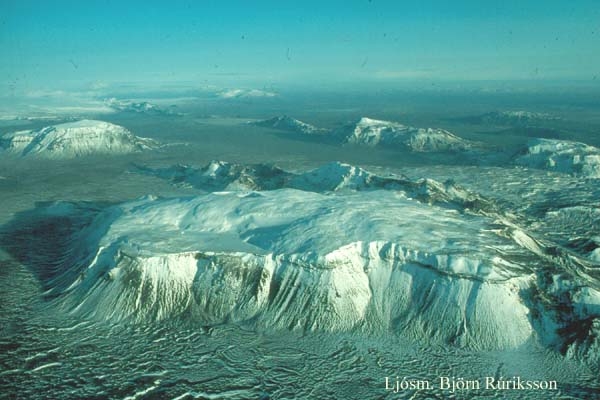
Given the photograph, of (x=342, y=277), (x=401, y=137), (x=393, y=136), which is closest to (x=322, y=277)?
(x=342, y=277)

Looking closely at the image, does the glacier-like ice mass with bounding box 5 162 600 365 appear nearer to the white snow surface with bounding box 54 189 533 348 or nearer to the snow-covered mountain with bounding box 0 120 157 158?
the white snow surface with bounding box 54 189 533 348

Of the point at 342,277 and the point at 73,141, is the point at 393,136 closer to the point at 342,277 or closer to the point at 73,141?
the point at 73,141

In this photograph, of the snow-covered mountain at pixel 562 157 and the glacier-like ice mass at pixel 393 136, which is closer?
the snow-covered mountain at pixel 562 157

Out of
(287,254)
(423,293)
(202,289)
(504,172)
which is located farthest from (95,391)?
(504,172)

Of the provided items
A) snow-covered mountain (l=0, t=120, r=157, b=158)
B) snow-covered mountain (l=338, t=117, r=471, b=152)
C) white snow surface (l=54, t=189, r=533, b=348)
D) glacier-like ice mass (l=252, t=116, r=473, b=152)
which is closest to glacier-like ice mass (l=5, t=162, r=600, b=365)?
white snow surface (l=54, t=189, r=533, b=348)

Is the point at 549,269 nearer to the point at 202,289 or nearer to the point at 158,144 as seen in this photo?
the point at 202,289

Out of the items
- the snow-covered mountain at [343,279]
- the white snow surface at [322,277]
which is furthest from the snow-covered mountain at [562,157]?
the white snow surface at [322,277]

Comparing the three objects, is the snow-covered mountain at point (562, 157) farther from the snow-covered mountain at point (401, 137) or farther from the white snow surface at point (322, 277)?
the white snow surface at point (322, 277)
